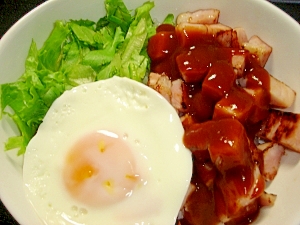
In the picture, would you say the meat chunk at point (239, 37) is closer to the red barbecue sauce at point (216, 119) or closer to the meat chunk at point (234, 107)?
the red barbecue sauce at point (216, 119)

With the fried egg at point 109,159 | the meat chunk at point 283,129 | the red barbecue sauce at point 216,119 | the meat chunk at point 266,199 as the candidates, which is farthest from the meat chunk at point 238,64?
the meat chunk at point 266,199

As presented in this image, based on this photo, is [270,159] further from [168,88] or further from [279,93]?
[168,88]

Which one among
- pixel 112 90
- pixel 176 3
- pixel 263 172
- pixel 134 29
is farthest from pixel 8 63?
pixel 263 172

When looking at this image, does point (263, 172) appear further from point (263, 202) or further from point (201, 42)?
point (201, 42)

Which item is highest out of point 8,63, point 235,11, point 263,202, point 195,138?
point 235,11

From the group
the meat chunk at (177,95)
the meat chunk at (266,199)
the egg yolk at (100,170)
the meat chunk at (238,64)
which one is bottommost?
the meat chunk at (266,199)

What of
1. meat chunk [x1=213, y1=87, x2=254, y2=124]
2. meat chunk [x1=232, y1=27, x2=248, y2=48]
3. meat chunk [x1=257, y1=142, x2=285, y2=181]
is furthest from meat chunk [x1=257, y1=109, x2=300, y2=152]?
meat chunk [x1=232, y1=27, x2=248, y2=48]

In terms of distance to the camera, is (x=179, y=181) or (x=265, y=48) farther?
(x=265, y=48)
